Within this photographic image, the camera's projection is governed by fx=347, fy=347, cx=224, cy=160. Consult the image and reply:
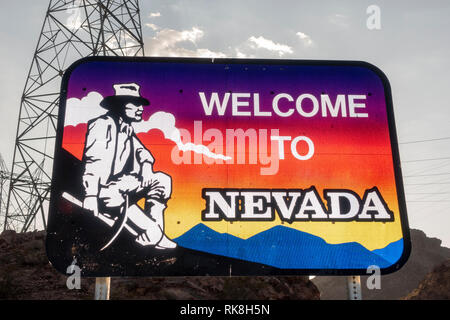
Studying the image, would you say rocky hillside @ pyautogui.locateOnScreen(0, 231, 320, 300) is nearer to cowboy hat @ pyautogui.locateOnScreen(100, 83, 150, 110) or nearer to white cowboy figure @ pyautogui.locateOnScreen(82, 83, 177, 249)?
white cowboy figure @ pyautogui.locateOnScreen(82, 83, 177, 249)

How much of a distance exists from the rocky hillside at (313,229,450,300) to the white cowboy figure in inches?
1806

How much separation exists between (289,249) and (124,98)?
252 centimetres

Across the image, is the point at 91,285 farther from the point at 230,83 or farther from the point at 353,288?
the point at 353,288

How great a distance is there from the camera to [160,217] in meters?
3.74

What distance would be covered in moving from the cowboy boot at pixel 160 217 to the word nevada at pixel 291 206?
17.4 inches

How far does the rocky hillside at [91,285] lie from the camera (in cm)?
886

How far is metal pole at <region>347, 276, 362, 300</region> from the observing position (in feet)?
11.7

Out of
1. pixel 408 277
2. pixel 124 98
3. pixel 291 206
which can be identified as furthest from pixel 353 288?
pixel 408 277

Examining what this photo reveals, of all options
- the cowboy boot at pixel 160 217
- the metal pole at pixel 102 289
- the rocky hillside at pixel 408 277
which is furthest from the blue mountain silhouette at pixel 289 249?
the rocky hillside at pixel 408 277

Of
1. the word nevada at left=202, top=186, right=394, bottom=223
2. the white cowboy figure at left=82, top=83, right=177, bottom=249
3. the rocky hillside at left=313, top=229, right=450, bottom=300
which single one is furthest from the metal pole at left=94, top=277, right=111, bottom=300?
the rocky hillside at left=313, top=229, right=450, bottom=300

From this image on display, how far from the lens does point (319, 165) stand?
400 cm
